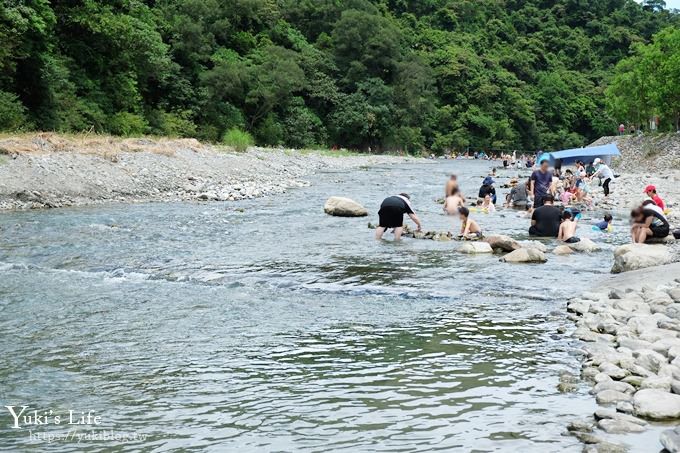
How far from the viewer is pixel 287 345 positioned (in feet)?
27.5

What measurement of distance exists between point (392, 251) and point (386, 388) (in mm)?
9102

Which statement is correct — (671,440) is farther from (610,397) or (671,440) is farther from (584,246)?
(584,246)

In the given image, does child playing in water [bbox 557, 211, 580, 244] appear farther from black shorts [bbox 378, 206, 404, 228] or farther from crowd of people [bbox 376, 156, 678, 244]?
black shorts [bbox 378, 206, 404, 228]

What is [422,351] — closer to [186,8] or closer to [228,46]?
[186,8]

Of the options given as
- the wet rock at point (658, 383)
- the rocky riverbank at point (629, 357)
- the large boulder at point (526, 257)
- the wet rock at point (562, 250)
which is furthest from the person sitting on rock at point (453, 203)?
the wet rock at point (658, 383)

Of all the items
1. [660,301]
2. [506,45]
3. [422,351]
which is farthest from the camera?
[506,45]

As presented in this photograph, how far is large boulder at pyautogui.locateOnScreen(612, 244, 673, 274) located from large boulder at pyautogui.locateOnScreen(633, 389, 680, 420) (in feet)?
23.4

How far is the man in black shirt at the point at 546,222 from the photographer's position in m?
18.1

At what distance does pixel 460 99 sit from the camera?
107 meters

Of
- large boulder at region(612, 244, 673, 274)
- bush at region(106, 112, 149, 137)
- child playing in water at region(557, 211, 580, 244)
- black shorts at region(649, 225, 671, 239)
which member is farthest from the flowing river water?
bush at region(106, 112, 149, 137)

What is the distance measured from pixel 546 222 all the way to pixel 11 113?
25126mm

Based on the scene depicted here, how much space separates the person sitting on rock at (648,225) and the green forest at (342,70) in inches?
1012

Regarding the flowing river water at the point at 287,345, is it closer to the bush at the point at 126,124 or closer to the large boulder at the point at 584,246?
the large boulder at the point at 584,246

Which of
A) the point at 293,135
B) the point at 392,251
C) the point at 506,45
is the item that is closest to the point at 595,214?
the point at 392,251
